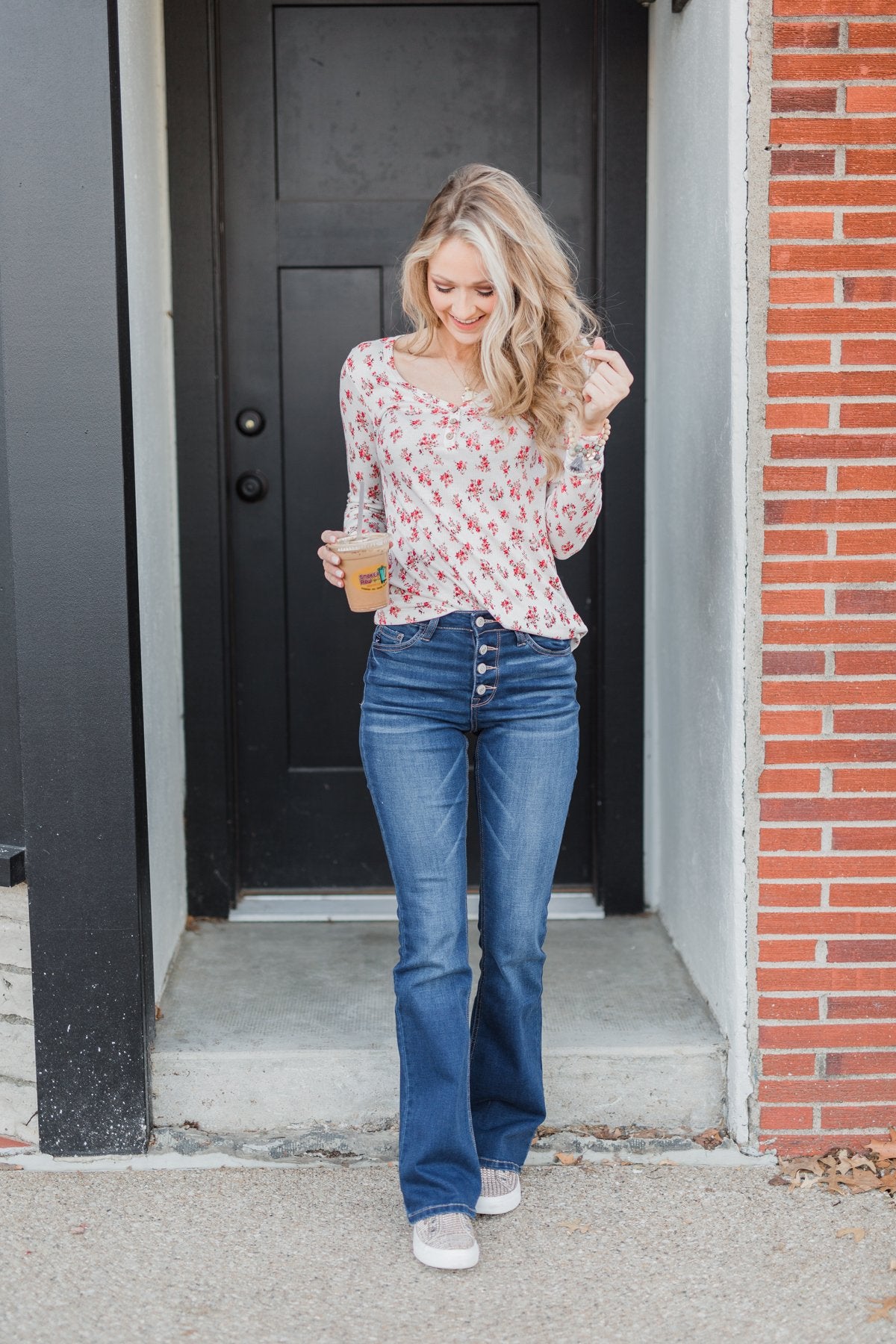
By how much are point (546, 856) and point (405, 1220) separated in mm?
809

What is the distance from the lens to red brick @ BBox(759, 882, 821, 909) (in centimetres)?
274

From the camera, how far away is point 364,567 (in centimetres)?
229

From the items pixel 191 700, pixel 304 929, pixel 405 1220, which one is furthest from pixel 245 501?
pixel 405 1220

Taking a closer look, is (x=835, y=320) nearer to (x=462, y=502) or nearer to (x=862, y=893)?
(x=462, y=502)

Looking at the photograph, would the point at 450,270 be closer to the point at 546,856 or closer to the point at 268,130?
the point at 546,856

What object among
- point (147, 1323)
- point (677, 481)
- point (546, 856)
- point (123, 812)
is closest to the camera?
point (147, 1323)

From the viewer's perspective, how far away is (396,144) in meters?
3.50

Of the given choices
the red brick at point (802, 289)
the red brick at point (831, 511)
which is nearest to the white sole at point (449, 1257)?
the red brick at point (831, 511)

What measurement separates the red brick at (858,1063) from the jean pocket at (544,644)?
1.05 metres

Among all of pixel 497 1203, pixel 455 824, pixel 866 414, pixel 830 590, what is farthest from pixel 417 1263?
pixel 866 414

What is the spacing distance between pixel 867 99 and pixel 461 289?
3.10ft

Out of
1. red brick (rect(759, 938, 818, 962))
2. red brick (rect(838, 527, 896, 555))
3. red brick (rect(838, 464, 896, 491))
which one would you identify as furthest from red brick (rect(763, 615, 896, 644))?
red brick (rect(759, 938, 818, 962))

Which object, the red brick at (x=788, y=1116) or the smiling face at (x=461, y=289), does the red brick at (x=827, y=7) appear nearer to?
the smiling face at (x=461, y=289)

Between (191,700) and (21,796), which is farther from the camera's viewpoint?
(191,700)
